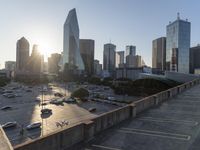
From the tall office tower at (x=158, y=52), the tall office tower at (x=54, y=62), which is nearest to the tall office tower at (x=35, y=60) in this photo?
the tall office tower at (x=54, y=62)

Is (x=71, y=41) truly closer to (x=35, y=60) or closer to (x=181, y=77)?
(x=35, y=60)

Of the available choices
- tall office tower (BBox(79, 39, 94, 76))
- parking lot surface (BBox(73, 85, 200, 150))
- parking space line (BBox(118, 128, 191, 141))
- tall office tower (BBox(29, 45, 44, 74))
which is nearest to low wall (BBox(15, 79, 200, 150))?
parking lot surface (BBox(73, 85, 200, 150))

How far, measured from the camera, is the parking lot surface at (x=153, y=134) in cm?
750

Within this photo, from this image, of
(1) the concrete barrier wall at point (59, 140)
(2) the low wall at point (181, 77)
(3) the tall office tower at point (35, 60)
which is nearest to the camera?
(1) the concrete barrier wall at point (59, 140)

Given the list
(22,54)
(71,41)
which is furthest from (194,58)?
(22,54)

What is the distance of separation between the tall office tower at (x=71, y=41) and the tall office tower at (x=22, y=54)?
33.9 metres

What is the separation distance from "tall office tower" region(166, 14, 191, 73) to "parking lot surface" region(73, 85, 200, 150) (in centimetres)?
7558

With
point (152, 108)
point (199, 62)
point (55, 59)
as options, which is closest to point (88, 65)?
point (55, 59)

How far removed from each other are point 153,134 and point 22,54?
163250 mm

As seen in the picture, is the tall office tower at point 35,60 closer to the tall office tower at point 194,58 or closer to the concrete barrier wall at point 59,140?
the tall office tower at point 194,58

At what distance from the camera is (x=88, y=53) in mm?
172500

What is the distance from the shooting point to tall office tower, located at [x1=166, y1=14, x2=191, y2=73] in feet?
274

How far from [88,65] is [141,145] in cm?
16229

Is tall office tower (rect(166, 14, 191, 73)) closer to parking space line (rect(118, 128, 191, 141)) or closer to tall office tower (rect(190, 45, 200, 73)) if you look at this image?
tall office tower (rect(190, 45, 200, 73))
